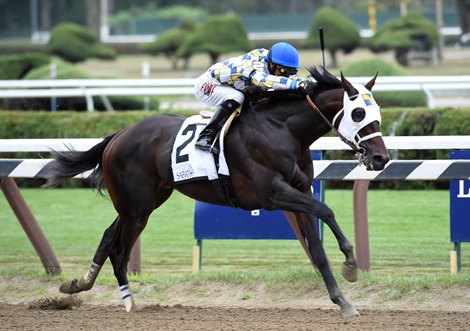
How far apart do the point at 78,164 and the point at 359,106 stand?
240 cm

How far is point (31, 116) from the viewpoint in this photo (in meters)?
13.8

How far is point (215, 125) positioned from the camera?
6.81 meters

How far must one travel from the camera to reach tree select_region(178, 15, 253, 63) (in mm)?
32406

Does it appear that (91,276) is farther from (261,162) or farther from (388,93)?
(388,93)

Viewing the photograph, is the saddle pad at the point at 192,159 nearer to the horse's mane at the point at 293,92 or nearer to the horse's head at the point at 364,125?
the horse's mane at the point at 293,92

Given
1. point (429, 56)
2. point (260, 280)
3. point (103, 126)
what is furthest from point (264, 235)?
point (429, 56)

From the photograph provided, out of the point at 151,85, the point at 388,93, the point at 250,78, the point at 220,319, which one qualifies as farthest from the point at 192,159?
the point at 388,93

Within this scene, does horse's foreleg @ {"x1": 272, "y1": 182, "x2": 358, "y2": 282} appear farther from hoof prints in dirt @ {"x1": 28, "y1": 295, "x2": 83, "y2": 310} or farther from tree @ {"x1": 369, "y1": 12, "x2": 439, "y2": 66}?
tree @ {"x1": 369, "y1": 12, "x2": 439, "y2": 66}

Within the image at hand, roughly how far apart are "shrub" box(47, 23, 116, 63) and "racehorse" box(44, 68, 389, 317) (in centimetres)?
2576

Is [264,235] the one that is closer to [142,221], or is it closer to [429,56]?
[142,221]

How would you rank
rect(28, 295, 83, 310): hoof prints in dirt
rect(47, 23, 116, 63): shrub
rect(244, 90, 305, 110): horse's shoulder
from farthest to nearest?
rect(47, 23, 116, 63): shrub → rect(28, 295, 83, 310): hoof prints in dirt → rect(244, 90, 305, 110): horse's shoulder

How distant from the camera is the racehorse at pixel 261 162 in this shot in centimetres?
628

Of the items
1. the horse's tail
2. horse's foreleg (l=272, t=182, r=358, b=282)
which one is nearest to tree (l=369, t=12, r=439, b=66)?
the horse's tail

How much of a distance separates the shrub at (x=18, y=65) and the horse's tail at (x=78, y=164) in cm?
1302
